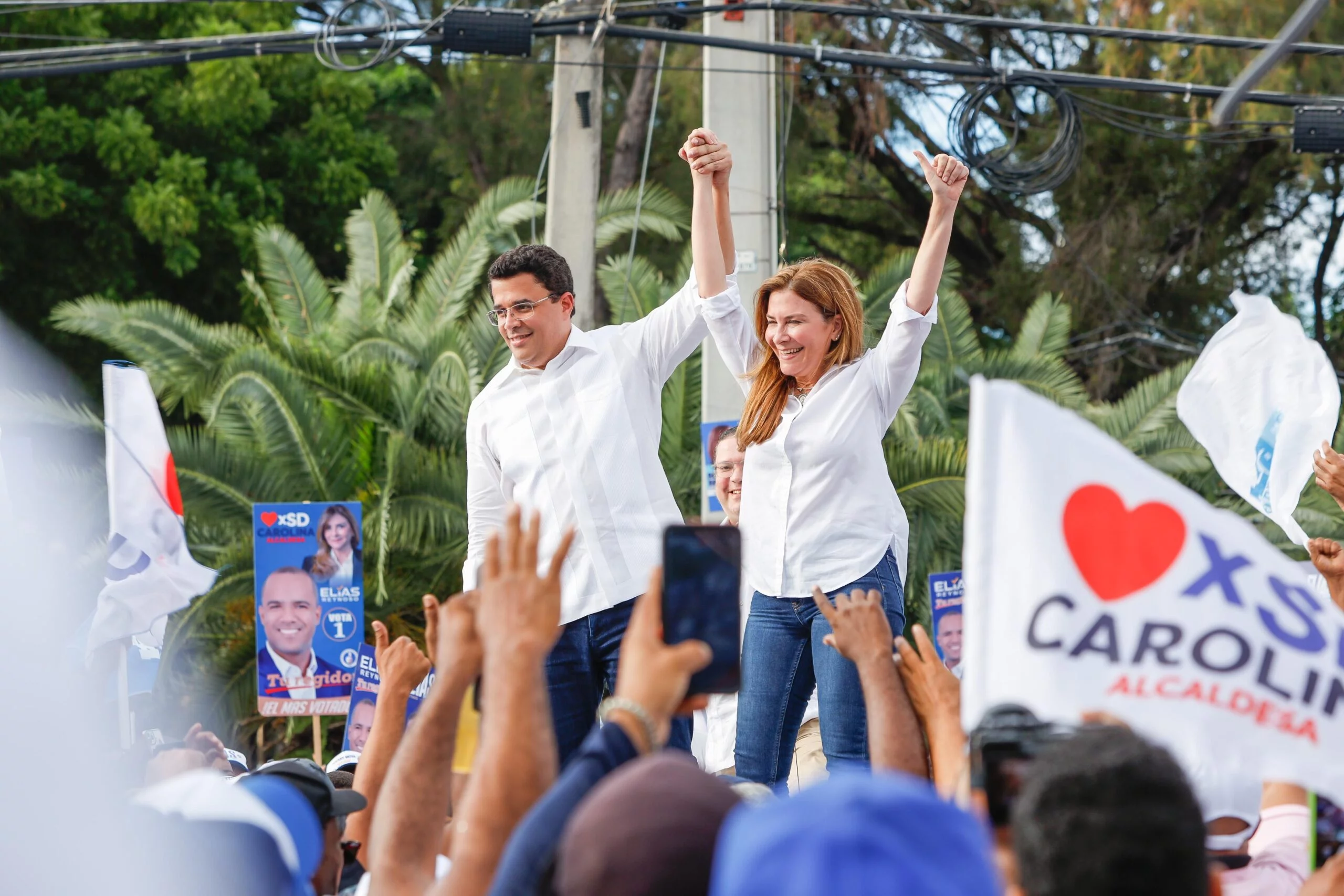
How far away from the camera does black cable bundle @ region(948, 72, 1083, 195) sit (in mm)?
8781

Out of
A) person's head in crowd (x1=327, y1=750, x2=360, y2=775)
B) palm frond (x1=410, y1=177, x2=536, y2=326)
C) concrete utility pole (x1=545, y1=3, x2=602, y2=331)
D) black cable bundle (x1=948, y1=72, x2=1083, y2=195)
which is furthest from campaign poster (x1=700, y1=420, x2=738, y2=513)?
palm frond (x1=410, y1=177, x2=536, y2=326)

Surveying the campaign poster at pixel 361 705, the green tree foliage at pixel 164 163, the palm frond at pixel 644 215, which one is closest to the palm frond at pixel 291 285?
the palm frond at pixel 644 215

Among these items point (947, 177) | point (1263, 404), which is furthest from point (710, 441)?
point (947, 177)

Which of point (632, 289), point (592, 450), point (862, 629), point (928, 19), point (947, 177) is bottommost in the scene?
point (862, 629)

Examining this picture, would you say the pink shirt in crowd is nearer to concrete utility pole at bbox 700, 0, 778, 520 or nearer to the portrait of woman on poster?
concrete utility pole at bbox 700, 0, 778, 520

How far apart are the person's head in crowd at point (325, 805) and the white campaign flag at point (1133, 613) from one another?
1.29m

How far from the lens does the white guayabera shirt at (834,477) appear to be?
388 cm

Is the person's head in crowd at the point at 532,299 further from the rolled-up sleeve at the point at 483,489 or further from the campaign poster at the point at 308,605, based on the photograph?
the campaign poster at the point at 308,605

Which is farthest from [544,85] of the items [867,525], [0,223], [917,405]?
[867,525]

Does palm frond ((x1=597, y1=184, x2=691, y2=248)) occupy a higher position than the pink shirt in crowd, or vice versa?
palm frond ((x1=597, y1=184, x2=691, y2=248))

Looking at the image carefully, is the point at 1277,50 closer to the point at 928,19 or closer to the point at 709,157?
the point at 709,157

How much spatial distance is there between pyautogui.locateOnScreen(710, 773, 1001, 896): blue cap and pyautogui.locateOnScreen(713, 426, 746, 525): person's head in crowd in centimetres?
374

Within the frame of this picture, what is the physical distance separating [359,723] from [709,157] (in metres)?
3.43

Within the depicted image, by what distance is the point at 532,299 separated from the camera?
4070 millimetres
